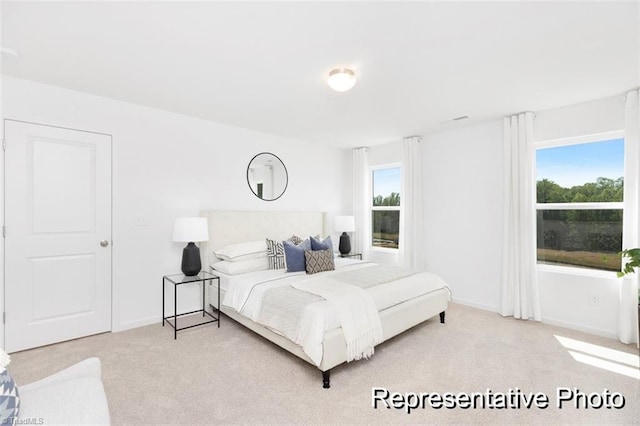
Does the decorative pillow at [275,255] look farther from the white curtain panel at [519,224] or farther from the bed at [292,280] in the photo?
the white curtain panel at [519,224]

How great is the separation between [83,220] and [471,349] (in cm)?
405

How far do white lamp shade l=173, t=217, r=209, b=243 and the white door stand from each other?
26.8 inches

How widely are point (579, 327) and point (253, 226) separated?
13.3 feet

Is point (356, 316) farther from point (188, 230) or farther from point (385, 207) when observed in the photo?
point (385, 207)

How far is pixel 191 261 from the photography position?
11.3ft

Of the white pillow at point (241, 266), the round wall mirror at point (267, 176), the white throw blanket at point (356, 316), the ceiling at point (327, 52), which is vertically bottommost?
the white throw blanket at point (356, 316)

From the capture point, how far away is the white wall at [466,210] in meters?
4.00

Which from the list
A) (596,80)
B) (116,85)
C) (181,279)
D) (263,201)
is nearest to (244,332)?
(181,279)

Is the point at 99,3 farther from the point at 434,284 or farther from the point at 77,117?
the point at 434,284

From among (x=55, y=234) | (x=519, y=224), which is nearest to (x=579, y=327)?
(x=519, y=224)

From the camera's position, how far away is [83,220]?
123 inches

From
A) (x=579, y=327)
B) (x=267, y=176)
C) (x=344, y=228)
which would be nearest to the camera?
(x=579, y=327)

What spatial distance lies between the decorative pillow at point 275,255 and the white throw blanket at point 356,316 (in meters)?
1.02

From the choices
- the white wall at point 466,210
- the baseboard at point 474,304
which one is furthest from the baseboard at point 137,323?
the baseboard at point 474,304
